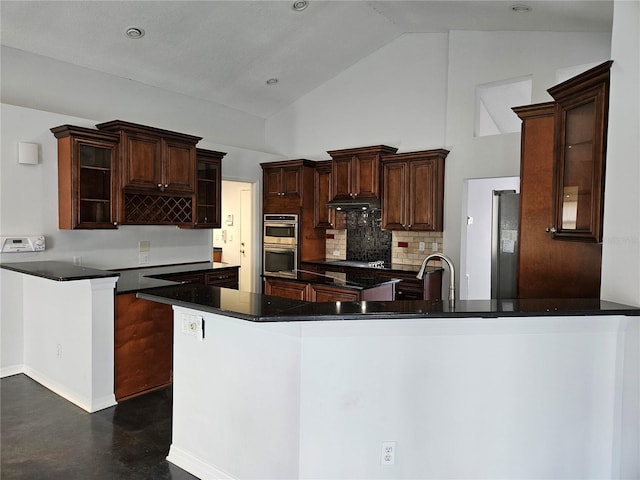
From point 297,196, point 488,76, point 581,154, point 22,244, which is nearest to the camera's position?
point 581,154

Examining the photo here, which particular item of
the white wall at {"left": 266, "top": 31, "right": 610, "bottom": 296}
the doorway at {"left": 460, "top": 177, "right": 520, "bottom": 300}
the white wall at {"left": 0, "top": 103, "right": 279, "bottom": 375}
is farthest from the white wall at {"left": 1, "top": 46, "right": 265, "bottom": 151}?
the doorway at {"left": 460, "top": 177, "right": 520, "bottom": 300}

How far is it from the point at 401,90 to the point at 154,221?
3640 millimetres

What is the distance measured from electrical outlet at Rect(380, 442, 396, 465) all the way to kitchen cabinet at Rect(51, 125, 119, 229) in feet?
12.0

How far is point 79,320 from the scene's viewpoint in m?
3.32

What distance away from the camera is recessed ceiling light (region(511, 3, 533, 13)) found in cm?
417

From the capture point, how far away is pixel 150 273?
4.96 metres

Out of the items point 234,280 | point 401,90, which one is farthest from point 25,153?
point 401,90

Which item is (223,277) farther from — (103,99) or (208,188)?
(103,99)

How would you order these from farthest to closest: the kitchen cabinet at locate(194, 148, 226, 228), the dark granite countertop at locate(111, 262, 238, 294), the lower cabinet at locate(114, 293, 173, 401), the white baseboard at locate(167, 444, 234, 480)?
the kitchen cabinet at locate(194, 148, 226, 228) → the dark granite countertop at locate(111, 262, 238, 294) → the lower cabinet at locate(114, 293, 173, 401) → the white baseboard at locate(167, 444, 234, 480)

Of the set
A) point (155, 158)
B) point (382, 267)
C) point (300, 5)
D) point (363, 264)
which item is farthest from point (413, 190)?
point (155, 158)

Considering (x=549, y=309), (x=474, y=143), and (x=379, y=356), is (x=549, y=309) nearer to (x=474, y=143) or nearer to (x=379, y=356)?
(x=379, y=356)

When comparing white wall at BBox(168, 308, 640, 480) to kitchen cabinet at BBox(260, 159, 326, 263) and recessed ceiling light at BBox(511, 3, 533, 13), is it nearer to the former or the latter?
recessed ceiling light at BBox(511, 3, 533, 13)

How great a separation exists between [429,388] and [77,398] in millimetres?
2744

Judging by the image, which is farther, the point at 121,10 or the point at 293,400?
the point at 121,10
